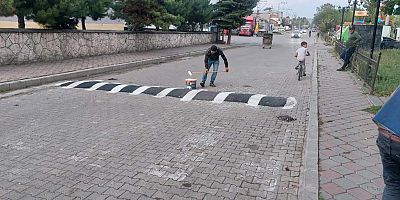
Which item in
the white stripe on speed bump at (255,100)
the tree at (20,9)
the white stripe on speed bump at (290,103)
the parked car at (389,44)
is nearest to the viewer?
the white stripe on speed bump at (290,103)

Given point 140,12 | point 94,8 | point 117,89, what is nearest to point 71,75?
point 117,89

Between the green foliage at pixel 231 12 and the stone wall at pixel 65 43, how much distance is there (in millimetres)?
10265

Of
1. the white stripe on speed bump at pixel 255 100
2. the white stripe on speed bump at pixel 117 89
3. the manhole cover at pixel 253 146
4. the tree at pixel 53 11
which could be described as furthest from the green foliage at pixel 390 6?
the manhole cover at pixel 253 146

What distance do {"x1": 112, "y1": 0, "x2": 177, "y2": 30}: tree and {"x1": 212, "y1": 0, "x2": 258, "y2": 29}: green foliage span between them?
12.7 metres

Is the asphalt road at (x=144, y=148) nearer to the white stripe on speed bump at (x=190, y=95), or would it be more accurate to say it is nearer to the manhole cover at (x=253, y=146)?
the manhole cover at (x=253, y=146)

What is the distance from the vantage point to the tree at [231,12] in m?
31.6

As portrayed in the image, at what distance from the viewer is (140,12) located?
19094 millimetres

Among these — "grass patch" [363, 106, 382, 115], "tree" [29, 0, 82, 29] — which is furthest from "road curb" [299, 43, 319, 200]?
"tree" [29, 0, 82, 29]

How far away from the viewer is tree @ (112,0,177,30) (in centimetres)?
1875

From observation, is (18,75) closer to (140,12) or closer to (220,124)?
(220,124)

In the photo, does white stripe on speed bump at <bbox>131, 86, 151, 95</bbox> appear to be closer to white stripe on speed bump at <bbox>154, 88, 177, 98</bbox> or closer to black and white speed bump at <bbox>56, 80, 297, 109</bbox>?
black and white speed bump at <bbox>56, 80, 297, 109</bbox>

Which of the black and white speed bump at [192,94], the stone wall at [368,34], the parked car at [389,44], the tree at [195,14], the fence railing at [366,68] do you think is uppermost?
the tree at [195,14]

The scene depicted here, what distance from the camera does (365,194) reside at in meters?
3.74

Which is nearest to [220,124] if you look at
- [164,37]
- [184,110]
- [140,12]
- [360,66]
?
[184,110]
